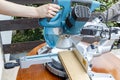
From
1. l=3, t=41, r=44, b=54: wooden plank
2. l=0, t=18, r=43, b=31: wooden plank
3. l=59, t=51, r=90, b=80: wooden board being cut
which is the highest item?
l=0, t=18, r=43, b=31: wooden plank

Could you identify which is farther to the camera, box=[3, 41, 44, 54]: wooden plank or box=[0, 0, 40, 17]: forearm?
box=[3, 41, 44, 54]: wooden plank

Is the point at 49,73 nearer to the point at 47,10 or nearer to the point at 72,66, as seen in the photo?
the point at 72,66

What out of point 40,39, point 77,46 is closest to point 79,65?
point 77,46

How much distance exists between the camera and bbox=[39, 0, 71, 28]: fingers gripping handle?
867mm

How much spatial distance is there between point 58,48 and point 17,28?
57.4 inches

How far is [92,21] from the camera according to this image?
96 centimetres

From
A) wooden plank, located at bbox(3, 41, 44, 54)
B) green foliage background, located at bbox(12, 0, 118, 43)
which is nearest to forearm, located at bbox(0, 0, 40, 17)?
wooden plank, located at bbox(3, 41, 44, 54)

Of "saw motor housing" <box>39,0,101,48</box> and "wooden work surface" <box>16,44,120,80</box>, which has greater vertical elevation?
"saw motor housing" <box>39,0,101,48</box>

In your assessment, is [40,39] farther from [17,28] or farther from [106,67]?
[106,67]

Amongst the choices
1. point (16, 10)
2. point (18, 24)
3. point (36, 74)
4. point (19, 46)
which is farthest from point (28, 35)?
point (16, 10)

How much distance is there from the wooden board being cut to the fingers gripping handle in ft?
0.45

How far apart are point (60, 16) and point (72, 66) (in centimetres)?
20

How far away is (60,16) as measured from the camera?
0.90 meters

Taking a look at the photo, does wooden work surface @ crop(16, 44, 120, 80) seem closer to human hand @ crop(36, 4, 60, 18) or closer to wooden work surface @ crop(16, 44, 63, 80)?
wooden work surface @ crop(16, 44, 63, 80)
